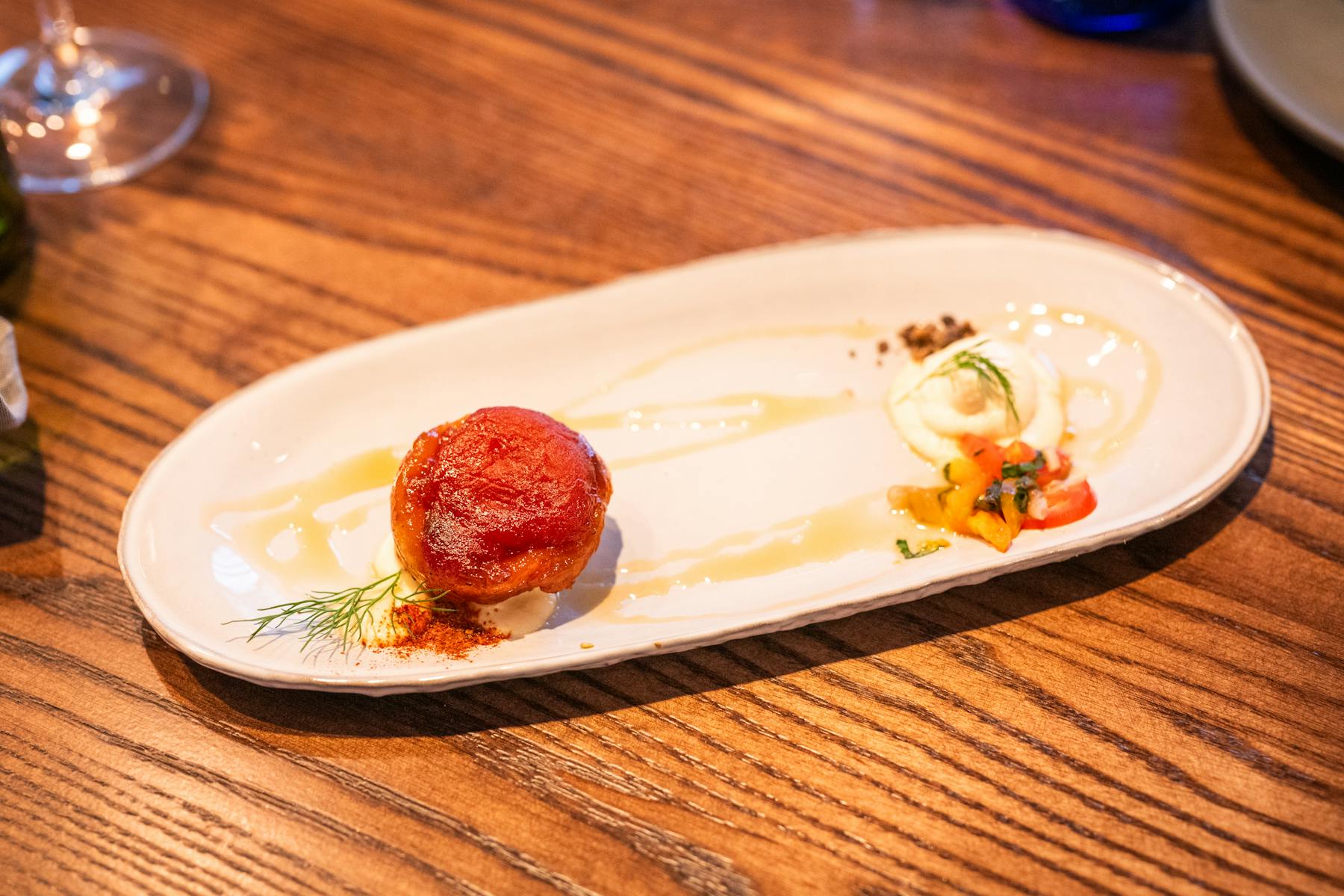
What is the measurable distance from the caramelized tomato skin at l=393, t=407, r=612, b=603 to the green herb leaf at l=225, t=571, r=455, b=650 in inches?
1.8

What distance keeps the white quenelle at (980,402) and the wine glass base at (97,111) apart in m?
2.18

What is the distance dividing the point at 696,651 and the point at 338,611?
2.09 ft

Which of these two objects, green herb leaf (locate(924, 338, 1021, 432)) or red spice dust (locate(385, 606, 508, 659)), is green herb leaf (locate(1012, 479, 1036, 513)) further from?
red spice dust (locate(385, 606, 508, 659))

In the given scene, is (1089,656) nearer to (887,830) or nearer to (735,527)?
(887,830)

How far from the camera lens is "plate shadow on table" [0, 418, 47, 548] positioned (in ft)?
7.59

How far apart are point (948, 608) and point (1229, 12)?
2.01 meters

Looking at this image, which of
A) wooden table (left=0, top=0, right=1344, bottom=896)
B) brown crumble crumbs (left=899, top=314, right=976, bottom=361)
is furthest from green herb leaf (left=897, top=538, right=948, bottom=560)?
brown crumble crumbs (left=899, top=314, right=976, bottom=361)

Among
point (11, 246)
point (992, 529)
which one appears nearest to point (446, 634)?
point (992, 529)

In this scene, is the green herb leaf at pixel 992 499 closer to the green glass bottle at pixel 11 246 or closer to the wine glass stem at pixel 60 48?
the green glass bottle at pixel 11 246

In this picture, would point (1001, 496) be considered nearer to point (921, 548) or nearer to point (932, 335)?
point (921, 548)

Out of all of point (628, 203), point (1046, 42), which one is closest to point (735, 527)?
point (628, 203)

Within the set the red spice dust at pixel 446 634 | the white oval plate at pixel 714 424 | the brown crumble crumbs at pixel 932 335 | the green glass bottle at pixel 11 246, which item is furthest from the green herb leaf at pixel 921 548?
the green glass bottle at pixel 11 246

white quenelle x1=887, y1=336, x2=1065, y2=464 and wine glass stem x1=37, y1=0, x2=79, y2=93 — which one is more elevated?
wine glass stem x1=37, y1=0, x2=79, y2=93

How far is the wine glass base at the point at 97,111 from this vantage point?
3105 mm
